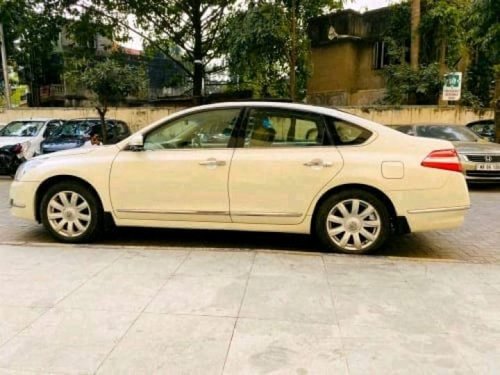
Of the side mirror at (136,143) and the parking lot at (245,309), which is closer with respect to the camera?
the parking lot at (245,309)

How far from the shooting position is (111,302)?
129 inches

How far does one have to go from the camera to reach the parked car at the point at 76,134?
35.8 ft

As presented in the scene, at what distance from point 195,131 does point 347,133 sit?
1592mm

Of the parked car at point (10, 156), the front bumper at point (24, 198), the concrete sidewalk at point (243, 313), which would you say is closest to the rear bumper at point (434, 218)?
the concrete sidewalk at point (243, 313)

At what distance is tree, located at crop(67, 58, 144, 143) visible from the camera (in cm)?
1455

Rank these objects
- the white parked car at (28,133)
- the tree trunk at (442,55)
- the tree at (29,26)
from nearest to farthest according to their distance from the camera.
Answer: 1. the white parked car at (28,133)
2. the tree trunk at (442,55)
3. the tree at (29,26)

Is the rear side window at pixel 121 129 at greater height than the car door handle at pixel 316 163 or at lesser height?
greater

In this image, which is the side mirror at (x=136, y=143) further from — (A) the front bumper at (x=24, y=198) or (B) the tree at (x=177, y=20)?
(B) the tree at (x=177, y=20)

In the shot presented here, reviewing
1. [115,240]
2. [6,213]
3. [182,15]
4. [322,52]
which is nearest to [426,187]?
[115,240]

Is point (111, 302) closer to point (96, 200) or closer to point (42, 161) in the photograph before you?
point (96, 200)

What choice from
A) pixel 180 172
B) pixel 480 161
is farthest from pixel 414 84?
pixel 180 172

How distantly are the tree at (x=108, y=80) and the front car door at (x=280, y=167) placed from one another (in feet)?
35.3

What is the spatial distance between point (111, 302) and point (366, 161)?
2675mm

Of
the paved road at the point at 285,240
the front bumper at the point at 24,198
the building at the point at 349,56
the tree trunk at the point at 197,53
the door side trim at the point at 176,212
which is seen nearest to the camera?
the door side trim at the point at 176,212
